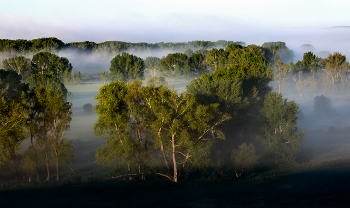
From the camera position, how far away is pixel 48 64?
108 meters

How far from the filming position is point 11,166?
125 feet

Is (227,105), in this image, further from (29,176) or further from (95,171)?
(29,176)

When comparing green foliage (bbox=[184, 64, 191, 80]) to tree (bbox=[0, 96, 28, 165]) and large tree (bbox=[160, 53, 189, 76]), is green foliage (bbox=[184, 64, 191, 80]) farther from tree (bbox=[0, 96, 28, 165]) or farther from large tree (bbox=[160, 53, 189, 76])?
tree (bbox=[0, 96, 28, 165])

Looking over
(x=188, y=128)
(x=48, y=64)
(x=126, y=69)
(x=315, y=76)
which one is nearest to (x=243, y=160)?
(x=188, y=128)

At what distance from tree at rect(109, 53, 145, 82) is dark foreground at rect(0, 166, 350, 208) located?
80656 mm

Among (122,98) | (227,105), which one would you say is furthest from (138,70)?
(122,98)

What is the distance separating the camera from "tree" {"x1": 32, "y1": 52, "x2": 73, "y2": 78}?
355 feet

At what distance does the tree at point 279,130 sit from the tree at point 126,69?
2827 inches

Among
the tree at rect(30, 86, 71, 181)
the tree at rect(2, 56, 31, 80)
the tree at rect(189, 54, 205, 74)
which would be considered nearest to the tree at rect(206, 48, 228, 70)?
the tree at rect(189, 54, 205, 74)

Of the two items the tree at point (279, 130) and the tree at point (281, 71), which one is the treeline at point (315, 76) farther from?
the tree at point (279, 130)

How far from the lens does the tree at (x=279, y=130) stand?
47219mm

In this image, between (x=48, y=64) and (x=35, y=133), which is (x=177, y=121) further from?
(x=48, y=64)

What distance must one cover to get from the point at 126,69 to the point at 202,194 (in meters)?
89.2

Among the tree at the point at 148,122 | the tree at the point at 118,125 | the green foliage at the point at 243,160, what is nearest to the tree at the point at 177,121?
the tree at the point at 148,122
